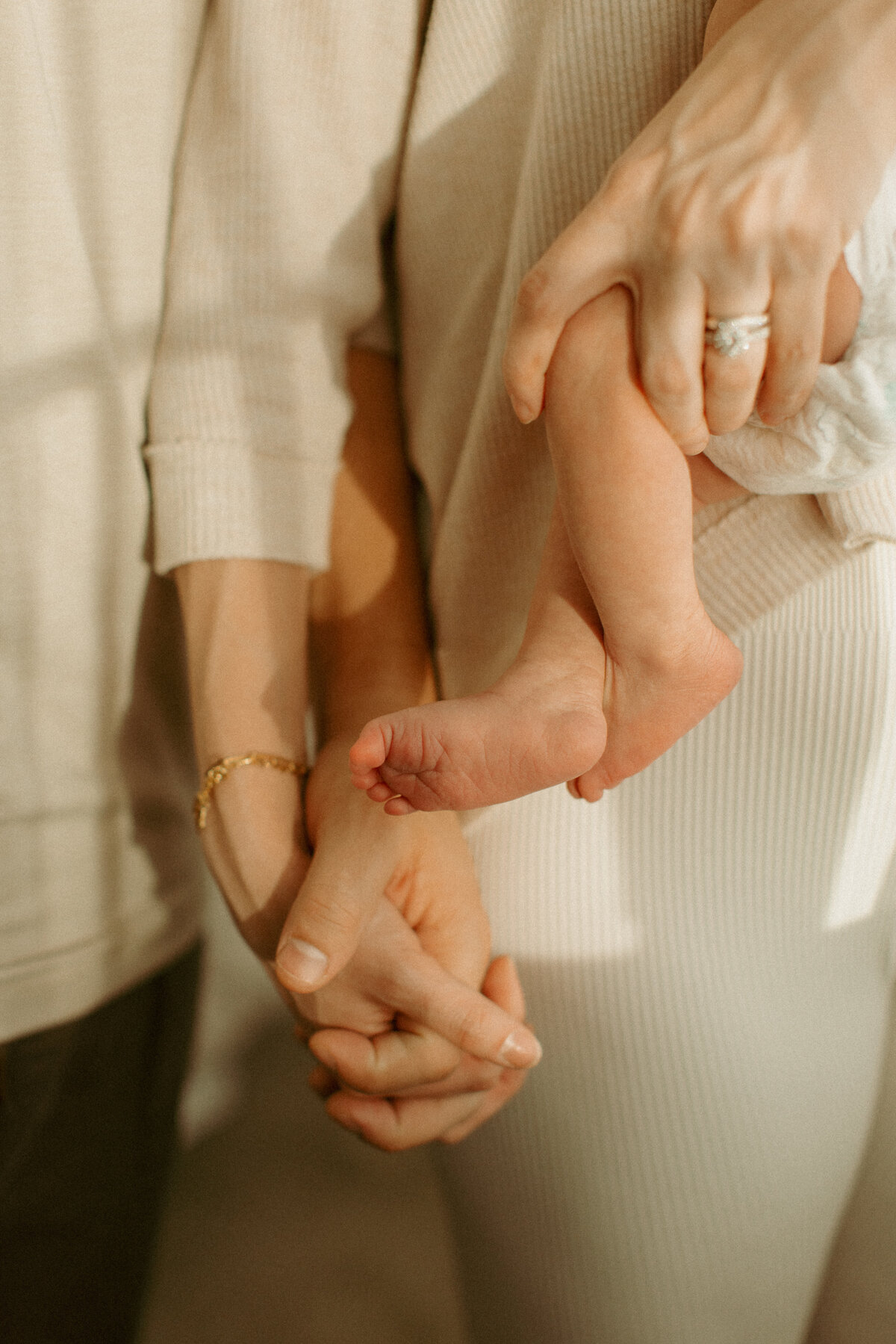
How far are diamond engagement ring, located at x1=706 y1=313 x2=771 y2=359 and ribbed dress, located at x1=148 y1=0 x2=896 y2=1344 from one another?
149mm

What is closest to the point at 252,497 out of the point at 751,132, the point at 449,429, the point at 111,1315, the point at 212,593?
the point at 212,593

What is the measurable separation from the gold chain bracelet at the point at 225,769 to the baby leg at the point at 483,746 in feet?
0.64

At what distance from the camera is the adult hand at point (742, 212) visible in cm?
42

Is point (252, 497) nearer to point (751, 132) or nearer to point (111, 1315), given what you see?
point (751, 132)

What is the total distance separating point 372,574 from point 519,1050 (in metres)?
0.42

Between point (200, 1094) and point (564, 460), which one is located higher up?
point (564, 460)

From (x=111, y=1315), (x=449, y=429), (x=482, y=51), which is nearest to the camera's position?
(x=482, y=51)

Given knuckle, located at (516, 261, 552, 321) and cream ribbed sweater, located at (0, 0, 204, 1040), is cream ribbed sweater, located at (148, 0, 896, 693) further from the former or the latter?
knuckle, located at (516, 261, 552, 321)

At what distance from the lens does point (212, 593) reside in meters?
0.68

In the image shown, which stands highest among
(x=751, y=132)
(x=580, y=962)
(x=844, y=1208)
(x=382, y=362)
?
(x=751, y=132)

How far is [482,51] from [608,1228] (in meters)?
0.83

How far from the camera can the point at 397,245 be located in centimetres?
75

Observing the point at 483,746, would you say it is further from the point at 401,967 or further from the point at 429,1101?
the point at 429,1101

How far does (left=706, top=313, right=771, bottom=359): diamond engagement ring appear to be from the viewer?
1.46 feet
